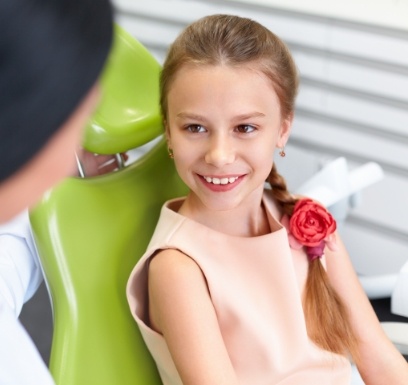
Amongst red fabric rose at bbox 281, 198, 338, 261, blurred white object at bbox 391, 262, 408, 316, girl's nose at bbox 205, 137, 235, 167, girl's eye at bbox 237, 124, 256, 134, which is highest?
girl's eye at bbox 237, 124, 256, 134

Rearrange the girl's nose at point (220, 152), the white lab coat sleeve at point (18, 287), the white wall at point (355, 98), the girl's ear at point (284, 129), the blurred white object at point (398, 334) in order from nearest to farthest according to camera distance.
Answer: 1. the white lab coat sleeve at point (18, 287)
2. the girl's nose at point (220, 152)
3. the girl's ear at point (284, 129)
4. the blurred white object at point (398, 334)
5. the white wall at point (355, 98)

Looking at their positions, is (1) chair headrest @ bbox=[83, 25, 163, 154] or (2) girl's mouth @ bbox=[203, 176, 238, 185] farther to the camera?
(1) chair headrest @ bbox=[83, 25, 163, 154]

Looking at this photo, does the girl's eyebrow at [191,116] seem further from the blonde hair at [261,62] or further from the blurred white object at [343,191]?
the blurred white object at [343,191]

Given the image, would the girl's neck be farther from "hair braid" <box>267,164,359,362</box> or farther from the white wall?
the white wall

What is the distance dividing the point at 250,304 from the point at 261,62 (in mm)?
371

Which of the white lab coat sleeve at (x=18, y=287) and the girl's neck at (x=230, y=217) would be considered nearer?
→ the white lab coat sleeve at (x=18, y=287)

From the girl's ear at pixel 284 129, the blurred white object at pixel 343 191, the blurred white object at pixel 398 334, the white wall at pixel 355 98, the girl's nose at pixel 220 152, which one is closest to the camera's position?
the girl's nose at pixel 220 152

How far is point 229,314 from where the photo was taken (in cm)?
124

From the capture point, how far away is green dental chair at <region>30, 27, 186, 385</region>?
121 centimetres

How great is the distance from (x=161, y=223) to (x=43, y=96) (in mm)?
791

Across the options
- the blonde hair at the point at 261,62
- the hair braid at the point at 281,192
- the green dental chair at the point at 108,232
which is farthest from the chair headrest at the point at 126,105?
the hair braid at the point at 281,192

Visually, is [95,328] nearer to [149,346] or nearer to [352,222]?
[149,346]

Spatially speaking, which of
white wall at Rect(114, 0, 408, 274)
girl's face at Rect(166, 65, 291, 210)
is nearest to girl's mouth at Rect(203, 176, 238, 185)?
girl's face at Rect(166, 65, 291, 210)

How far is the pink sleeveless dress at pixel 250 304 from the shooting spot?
48.6 inches
